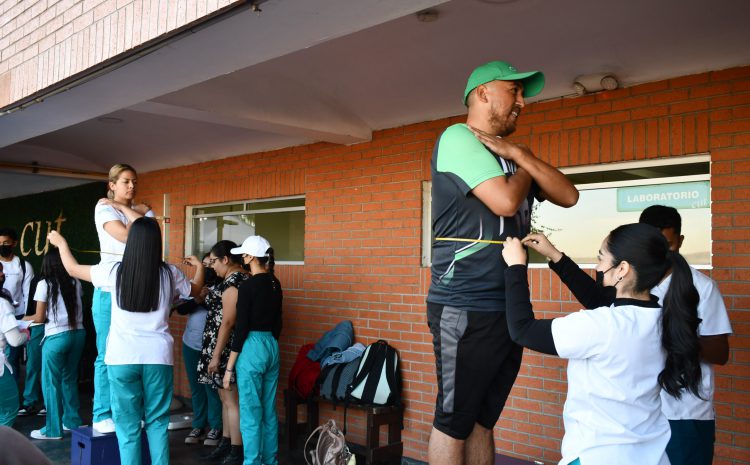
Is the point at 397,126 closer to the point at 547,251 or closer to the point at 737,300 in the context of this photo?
the point at 737,300

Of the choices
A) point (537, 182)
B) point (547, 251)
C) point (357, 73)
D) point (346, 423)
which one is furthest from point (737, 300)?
point (346, 423)

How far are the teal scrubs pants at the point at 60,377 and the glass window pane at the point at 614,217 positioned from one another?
4.54 metres

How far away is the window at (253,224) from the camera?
7.40 meters

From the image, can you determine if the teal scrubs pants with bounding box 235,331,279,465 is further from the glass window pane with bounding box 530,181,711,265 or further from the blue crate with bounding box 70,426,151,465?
the glass window pane with bounding box 530,181,711,265

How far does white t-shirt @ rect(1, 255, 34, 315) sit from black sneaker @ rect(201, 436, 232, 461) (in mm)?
3298

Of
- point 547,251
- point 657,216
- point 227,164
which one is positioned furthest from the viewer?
point 227,164

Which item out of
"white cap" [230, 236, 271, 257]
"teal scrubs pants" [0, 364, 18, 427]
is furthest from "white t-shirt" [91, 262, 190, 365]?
"teal scrubs pants" [0, 364, 18, 427]

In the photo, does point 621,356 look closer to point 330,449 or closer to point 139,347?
point 139,347

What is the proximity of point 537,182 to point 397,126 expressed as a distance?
3.75 meters

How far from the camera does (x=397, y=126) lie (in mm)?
6137

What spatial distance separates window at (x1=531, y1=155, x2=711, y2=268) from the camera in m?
4.51

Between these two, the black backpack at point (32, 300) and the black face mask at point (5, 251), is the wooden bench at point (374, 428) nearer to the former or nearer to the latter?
the black backpack at point (32, 300)

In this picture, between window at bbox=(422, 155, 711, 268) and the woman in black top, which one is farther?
the woman in black top

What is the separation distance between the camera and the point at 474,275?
7.90 ft
